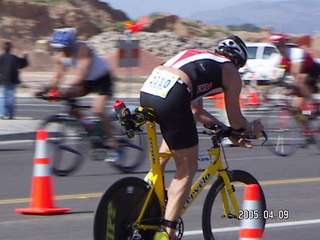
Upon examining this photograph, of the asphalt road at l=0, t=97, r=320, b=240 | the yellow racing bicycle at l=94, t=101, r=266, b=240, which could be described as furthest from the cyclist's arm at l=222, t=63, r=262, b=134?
the asphalt road at l=0, t=97, r=320, b=240

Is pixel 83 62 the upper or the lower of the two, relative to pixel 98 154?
upper

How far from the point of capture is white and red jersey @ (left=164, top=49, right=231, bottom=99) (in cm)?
639

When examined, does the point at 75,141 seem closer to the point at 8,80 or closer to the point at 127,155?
the point at 127,155

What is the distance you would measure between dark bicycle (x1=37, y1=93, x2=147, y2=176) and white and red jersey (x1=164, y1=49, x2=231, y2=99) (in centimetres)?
505

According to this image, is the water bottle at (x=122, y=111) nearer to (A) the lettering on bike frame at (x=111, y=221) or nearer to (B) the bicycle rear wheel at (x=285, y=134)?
(A) the lettering on bike frame at (x=111, y=221)

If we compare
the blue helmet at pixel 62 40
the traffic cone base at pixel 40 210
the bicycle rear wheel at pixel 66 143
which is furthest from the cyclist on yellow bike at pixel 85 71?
the traffic cone base at pixel 40 210

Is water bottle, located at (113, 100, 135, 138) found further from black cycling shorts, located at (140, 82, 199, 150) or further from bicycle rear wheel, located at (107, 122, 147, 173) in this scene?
bicycle rear wheel, located at (107, 122, 147, 173)

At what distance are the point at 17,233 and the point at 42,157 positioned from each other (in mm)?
1226

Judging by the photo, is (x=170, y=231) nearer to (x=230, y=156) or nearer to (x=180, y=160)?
(x=180, y=160)

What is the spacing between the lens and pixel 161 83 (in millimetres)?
6336

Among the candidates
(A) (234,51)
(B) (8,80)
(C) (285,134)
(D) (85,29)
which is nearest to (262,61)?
(B) (8,80)

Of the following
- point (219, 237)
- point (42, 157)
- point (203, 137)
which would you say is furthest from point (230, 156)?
point (219, 237)

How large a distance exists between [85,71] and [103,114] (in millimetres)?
638

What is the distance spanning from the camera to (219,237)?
739 cm
